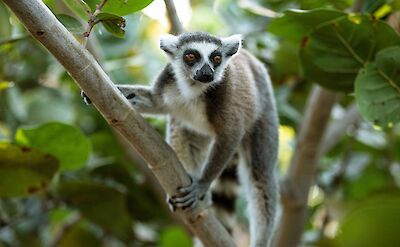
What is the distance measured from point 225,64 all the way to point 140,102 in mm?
448

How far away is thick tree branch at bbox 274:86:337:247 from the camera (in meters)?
3.39

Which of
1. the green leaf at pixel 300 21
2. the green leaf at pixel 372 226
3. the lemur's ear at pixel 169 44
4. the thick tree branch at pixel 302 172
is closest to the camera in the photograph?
the green leaf at pixel 372 226

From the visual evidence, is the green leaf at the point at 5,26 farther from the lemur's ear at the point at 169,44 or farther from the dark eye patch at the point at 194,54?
the dark eye patch at the point at 194,54

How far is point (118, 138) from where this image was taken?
386 cm

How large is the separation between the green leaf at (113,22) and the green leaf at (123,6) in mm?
38

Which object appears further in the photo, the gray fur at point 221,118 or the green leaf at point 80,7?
the gray fur at point 221,118

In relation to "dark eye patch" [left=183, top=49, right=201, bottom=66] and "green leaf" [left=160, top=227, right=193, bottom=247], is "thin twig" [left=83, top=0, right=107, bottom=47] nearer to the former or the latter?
"dark eye patch" [left=183, top=49, right=201, bottom=66]

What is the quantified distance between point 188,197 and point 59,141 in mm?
731

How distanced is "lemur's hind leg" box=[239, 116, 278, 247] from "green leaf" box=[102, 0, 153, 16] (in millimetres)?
1299

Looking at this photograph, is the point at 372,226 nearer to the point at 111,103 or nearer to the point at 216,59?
the point at 111,103

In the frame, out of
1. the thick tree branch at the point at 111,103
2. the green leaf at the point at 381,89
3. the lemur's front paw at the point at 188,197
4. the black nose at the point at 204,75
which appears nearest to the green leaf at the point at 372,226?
the thick tree branch at the point at 111,103

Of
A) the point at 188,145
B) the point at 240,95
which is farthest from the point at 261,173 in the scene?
the point at 240,95

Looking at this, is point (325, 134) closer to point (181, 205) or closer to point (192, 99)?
point (192, 99)

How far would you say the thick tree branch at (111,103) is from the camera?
5.83 feet
